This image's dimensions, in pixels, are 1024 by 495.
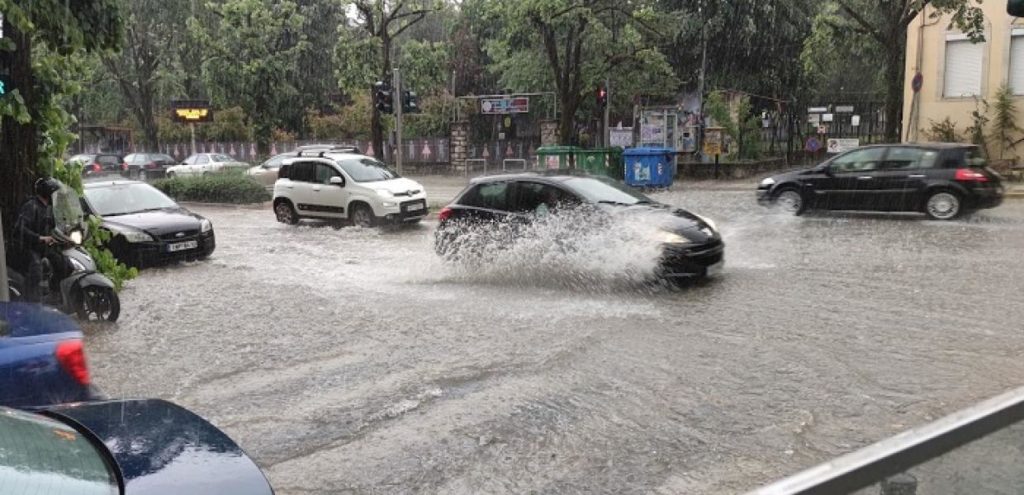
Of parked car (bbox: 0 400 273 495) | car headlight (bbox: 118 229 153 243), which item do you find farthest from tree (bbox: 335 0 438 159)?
parked car (bbox: 0 400 273 495)

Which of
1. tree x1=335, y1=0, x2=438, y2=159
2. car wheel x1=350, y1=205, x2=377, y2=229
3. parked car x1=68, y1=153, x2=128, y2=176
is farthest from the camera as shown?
parked car x1=68, y1=153, x2=128, y2=176

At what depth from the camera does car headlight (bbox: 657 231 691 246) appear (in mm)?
9953

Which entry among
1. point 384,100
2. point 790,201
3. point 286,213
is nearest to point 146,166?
point 384,100

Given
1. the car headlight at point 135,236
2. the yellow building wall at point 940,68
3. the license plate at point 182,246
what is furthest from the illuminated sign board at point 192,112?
the yellow building wall at point 940,68

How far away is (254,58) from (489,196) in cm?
2974

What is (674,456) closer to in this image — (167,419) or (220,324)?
(167,419)

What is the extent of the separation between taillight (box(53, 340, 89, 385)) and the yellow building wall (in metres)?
25.2

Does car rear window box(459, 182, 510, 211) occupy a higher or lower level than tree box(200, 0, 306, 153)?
lower

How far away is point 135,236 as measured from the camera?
13.3 metres

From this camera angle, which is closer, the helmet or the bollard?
the bollard

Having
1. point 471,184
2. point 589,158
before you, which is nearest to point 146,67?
point 589,158

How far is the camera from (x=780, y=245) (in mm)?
13633

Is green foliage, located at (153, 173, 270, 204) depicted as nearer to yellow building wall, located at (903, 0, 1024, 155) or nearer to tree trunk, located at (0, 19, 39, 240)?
tree trunk, located at (0, 19, 39, 240)

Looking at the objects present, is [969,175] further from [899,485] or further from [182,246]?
[899,485]
